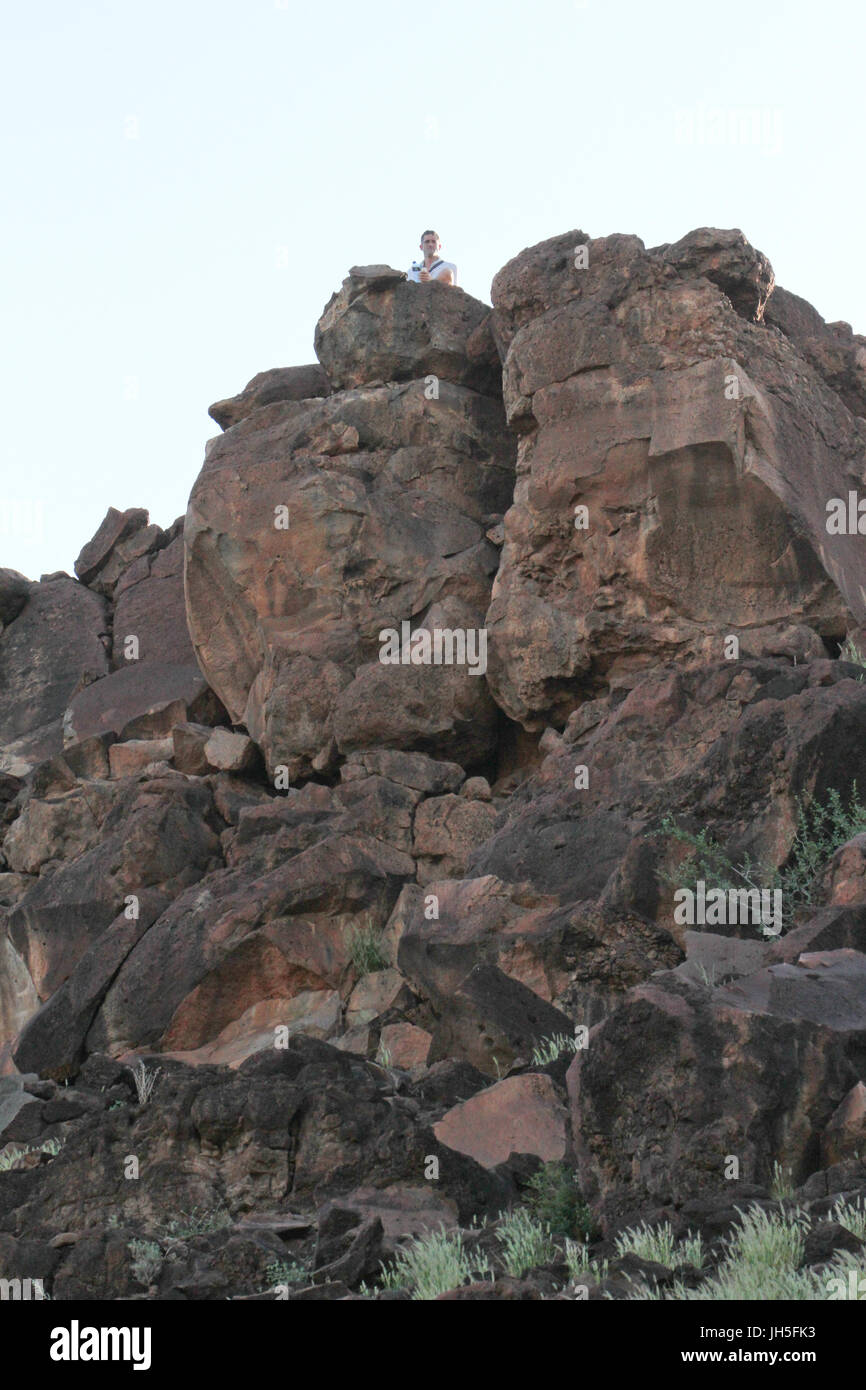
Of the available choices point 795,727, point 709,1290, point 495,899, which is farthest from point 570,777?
point 709,1290

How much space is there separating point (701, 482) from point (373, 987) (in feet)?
18.9

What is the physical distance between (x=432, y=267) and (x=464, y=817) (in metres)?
8.43

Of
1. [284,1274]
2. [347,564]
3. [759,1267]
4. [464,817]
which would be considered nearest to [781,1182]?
[759,1267]

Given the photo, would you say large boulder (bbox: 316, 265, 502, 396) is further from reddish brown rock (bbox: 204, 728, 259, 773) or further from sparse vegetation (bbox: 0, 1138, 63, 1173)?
sparse vegetation (bbox: 0, 1138, 63, 1173)

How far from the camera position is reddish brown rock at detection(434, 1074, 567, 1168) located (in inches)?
327

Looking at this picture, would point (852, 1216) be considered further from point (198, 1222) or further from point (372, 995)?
point (372, 995)

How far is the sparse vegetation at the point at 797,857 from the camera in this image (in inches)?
386

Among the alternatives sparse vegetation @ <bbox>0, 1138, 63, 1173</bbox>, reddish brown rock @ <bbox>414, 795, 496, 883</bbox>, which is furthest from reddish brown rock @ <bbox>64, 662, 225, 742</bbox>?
sparse vegetation @ <bbox>0, 1138, 63, 1173</bbox>

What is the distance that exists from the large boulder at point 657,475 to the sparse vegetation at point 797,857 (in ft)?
15.0

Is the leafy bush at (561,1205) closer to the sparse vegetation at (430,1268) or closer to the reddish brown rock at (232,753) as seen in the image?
the sparse vegetation at (430,1268)

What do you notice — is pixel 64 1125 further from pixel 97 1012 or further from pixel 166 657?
pixel 166 657

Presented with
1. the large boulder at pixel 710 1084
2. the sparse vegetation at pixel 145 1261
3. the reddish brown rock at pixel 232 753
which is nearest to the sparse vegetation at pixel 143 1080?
the sparse vegetation at pixel 145 1261

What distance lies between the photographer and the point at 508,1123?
8461 mm

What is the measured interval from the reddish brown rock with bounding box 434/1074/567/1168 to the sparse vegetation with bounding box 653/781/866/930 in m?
2.02
